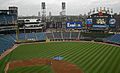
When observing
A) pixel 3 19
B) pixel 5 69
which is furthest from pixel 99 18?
pixel 5 69

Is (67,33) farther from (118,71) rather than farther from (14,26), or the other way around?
(118,71)

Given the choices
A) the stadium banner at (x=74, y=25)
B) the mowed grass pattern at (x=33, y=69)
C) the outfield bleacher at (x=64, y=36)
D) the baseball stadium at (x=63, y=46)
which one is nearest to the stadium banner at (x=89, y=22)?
the baseball stadium at (x=63, y=46)

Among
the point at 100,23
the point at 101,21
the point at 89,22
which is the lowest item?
the point at 100,23

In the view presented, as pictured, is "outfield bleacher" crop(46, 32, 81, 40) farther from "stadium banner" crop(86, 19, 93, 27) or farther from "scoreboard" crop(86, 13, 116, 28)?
"scoreboard" crop(86, 13, 116, 28)

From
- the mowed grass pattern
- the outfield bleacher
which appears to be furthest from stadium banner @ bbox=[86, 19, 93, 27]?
the mowed grass pattern

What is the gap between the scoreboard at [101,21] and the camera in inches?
3110

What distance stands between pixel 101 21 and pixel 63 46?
945 inches

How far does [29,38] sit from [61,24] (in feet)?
185

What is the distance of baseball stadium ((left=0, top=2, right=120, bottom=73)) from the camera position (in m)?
39.4

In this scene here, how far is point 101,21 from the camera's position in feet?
263

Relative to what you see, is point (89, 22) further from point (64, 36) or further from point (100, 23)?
point (64, 36)

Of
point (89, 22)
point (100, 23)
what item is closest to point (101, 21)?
point (100, 23)

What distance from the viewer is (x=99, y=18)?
80438 mm

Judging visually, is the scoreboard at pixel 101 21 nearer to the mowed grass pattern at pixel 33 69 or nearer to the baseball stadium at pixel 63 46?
the baseball stadium at pixel 63 46
